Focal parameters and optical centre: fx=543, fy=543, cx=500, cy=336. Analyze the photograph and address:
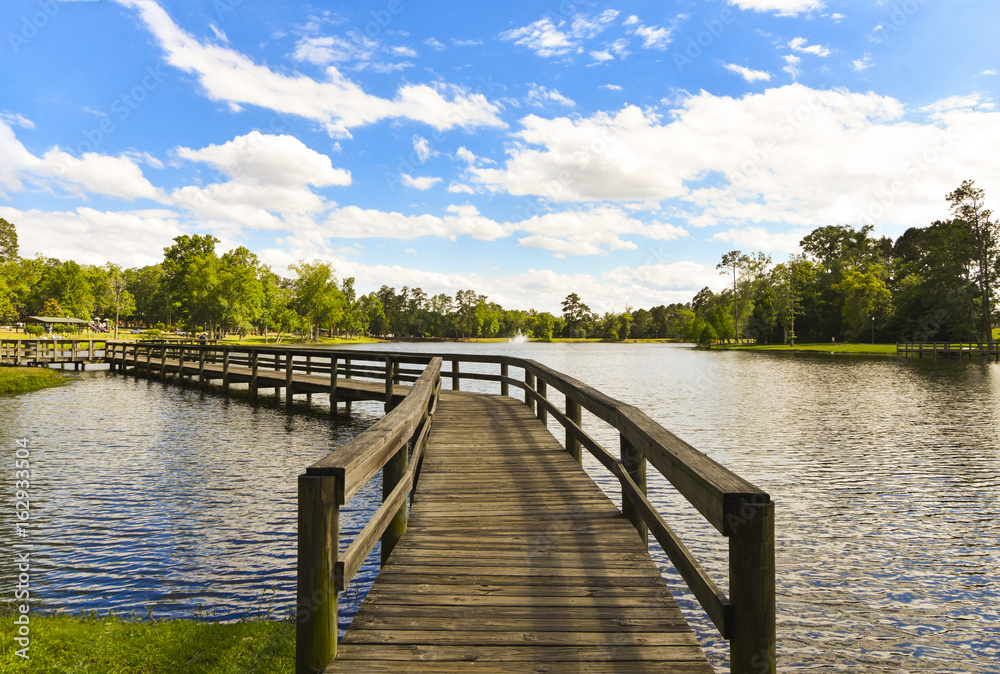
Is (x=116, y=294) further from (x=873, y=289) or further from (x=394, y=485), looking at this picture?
(x=873, y=289)

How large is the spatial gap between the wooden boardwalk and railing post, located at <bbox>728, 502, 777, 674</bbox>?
48 centimetres

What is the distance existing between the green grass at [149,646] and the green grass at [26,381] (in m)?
23.3

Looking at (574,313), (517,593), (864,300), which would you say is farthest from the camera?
(574,313)

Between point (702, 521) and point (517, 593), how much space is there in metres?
5.44

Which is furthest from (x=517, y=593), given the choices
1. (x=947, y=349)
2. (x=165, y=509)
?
(x=947, y=349)

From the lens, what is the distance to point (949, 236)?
167 ft

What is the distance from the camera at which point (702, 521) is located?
783cm

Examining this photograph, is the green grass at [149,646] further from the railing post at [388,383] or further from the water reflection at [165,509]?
the railing post at [388,383]

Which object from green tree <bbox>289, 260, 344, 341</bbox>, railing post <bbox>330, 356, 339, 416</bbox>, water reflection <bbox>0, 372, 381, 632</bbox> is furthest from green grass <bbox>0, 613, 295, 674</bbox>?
green tree <bbox>289, 260, 344, 341</bbox>

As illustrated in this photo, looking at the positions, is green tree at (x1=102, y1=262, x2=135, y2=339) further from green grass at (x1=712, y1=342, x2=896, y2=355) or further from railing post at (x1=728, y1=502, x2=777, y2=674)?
railing post at (x1=728, y1=502, x2=777, y2=674)

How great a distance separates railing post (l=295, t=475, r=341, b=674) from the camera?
239cm

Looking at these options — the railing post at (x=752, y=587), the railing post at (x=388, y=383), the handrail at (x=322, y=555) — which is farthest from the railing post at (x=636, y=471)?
the railing post at (x=388, y=383)

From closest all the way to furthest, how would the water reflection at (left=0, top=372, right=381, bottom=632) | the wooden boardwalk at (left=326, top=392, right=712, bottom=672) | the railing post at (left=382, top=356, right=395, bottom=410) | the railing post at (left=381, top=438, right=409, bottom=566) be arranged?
the wooden boardwalk at (left=326, top=392, right=712, bottom=672), the railing post at (left=381, top=438, right=409, bottom=566), the water reflection at (left=0, top=372, right=381, bottom=632), the railing post at (left=382, top=356, right=395, bottom=410)

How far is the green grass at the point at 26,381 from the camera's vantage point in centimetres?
2186
